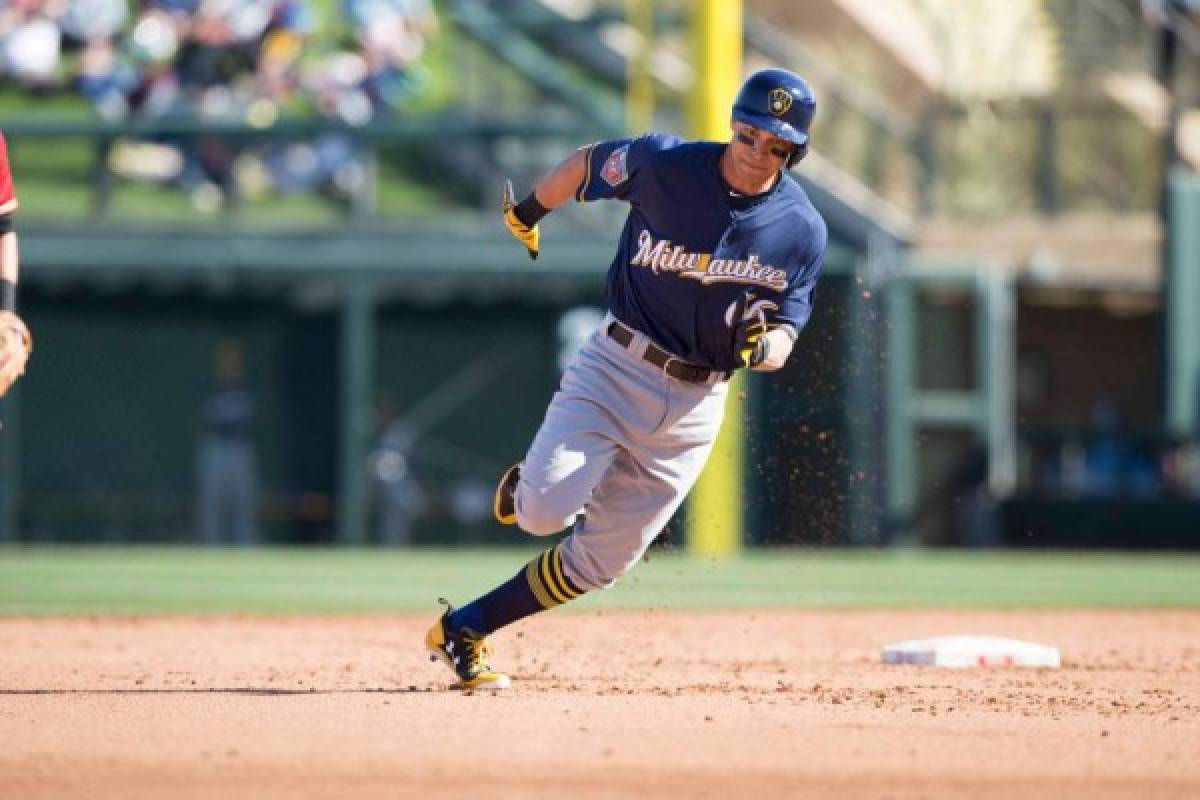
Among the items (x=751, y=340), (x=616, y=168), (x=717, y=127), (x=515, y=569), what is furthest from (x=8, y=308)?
(x=717, y=127)

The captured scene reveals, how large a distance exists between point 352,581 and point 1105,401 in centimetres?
1126

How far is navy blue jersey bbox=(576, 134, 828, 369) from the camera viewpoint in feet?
22.3

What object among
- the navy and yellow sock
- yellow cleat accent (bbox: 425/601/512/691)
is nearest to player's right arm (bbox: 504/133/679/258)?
the navy and yellow sock

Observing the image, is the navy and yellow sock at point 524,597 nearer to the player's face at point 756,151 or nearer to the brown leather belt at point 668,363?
the brown leather belt at point 668,363

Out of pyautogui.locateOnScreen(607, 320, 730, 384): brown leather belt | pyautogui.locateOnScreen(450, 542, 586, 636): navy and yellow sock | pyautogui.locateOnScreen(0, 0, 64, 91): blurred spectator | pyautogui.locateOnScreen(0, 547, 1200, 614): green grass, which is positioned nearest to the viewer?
pyautogui.locateOnScreen(607, 320, 730, 384): brown leather belt

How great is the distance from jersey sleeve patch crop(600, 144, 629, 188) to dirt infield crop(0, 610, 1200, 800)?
5.06 ft

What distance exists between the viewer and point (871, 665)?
8.37 metres

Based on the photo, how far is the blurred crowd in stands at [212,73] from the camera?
1984 cm

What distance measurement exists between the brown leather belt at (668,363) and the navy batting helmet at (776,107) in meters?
0.73

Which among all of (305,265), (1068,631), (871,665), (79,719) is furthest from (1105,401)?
(79,719)

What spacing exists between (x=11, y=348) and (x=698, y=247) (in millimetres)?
1965

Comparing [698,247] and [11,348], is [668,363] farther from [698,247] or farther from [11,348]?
[11,348]

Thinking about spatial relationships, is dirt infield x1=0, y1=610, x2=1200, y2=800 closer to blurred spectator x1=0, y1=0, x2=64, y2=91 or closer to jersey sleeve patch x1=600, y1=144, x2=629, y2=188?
jersey sleeve patch x1=600, y1=144, x2=629, y2=188

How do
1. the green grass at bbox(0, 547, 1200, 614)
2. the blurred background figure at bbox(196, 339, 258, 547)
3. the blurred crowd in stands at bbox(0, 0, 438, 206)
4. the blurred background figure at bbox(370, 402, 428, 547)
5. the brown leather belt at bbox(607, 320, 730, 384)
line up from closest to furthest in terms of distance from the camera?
the brown leather belt at bbox(607, 320, 730, 384) → the green grass at bbox(0, 547, 1200, 614) → the blurred background figure at bbox(196, 339, 258, 547) → the blurred background figure at bbox(370, 402, 428, 547) → the blurred crowd in stands at bbox(0, 0, 438, 206)
